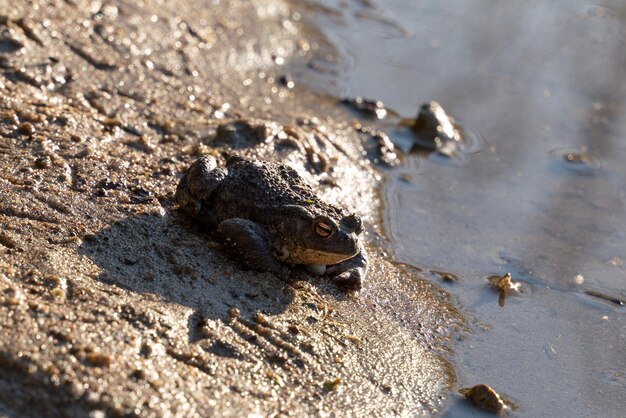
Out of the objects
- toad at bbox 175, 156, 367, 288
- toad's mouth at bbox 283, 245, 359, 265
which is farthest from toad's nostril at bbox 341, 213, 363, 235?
toad's mouth at bbox 283, 245, 359, 265

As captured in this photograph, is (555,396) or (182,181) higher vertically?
(182,181)

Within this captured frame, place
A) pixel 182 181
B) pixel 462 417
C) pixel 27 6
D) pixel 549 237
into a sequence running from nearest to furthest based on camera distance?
pixel 462 417 → pixel 182 181 → pixel 549 237 → pixel 27 6

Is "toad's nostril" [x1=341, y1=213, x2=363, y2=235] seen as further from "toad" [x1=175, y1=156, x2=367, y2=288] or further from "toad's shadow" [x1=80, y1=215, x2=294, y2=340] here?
"toad's shadow" [x1=80, y1=215, x2=294, y2=340]

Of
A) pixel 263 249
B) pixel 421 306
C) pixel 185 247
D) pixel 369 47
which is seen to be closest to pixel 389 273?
pixel 421 306

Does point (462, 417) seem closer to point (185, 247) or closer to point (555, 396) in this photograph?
point (555, 396)

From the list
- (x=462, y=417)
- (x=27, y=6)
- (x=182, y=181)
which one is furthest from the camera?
(x=27, y=6)

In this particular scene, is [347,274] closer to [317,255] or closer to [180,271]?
[317,255]

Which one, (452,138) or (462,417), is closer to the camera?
(462,417)

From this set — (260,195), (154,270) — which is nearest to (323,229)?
(260,195)
